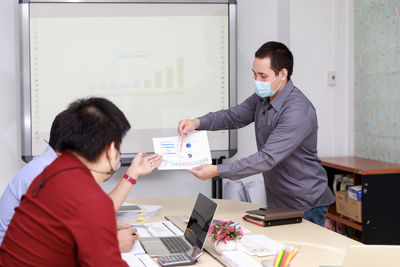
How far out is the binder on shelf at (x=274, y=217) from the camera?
2.27 m

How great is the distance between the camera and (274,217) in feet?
7.48

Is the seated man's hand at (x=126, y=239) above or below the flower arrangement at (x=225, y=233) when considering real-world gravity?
below

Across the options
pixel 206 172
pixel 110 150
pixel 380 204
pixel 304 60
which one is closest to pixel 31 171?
pixel 110 150

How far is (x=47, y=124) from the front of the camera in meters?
3.51

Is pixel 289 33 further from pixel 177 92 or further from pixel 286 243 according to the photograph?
pixel 286 243

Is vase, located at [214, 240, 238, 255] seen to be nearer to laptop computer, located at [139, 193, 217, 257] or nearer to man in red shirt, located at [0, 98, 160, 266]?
laptop computer, located at [139, 193, 217, 257]

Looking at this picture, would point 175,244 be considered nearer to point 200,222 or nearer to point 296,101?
point 200,222

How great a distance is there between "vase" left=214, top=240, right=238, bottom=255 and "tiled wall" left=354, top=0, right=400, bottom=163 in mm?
2088

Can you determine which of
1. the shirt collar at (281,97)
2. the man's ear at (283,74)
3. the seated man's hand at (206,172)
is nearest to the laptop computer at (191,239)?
the seated man's hand at (206,172)

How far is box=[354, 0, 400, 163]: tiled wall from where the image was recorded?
3.47 m

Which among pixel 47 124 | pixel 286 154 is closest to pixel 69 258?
pixel 286 154

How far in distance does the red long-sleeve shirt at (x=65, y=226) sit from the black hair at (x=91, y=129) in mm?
57

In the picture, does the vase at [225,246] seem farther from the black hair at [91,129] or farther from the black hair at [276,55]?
the black hair at [276,55]

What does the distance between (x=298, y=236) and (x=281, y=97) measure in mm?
822
